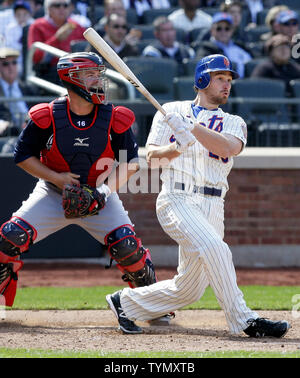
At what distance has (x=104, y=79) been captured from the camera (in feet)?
18.7

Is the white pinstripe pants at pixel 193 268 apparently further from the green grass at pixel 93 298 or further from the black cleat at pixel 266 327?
the green grass at pixel 93 298

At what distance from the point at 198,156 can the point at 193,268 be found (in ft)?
2.50

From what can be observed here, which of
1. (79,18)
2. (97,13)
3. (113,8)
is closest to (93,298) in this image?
(113,8)

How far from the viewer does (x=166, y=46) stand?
36.3 feet

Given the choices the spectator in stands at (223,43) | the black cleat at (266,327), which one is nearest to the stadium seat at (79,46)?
the spectator in stands at (223,43)

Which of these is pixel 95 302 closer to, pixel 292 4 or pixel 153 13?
pixel 153 13

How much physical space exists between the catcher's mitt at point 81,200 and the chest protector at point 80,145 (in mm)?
199

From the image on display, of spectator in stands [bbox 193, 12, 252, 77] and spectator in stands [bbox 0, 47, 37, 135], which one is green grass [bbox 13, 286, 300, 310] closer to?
spectator in stands [bbox 0, 47, 37, 135]

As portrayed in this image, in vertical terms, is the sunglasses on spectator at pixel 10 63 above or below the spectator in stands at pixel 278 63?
below

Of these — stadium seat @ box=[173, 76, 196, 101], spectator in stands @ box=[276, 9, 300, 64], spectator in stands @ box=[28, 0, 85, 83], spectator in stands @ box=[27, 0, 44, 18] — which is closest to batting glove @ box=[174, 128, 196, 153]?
stadium seat @ box=[173, 76, 196, 101]

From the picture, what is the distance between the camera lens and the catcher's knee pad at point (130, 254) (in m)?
5.73

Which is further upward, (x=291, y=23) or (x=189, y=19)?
(x=189, y=19)

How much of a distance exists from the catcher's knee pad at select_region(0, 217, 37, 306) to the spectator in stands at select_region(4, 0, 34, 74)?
5.54 m

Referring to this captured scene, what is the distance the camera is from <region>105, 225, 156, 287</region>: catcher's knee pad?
18.8ft
